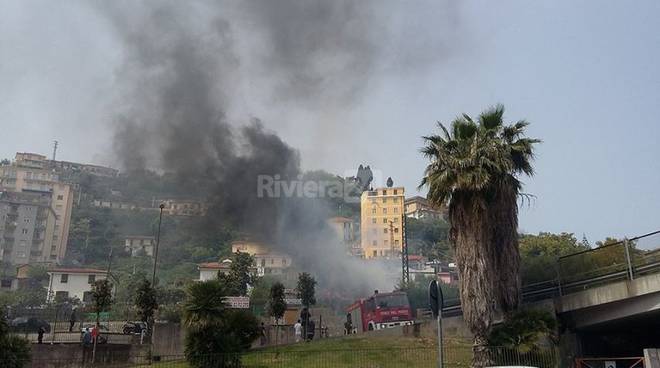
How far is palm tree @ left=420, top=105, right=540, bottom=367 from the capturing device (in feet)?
57.9

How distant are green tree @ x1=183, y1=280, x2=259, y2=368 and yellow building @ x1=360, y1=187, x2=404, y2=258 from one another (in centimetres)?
9981

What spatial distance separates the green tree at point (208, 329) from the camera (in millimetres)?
16172

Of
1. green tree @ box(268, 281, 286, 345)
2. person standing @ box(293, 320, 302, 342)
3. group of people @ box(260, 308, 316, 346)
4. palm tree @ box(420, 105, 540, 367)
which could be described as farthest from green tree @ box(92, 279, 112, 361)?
palm tree @ box(420, 105, 540, 367)

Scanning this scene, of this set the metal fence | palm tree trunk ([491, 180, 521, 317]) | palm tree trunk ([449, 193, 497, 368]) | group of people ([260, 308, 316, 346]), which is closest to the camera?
the metal fence

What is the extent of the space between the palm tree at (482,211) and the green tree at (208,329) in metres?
7.77

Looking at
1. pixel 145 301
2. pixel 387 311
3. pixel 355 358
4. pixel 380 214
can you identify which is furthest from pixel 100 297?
pixel 380 214

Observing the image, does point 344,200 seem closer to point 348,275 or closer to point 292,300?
point 348,275

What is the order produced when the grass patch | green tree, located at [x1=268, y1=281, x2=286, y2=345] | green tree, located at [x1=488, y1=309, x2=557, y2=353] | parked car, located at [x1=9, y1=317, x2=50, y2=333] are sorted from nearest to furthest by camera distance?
green tree, located at [x1=488, y1=309, x2=557, y2=353]
the grass patch
green tree, located at [x1=268, y1=281, x2=286, y2=345]
parked car, located at [x1=9, y1=317, x2=50, y2=333]

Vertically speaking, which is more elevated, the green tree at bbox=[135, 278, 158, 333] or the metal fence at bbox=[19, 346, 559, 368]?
the green tree at bbox=[135, 278, 158, 333]

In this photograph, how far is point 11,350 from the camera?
15148 millimetres

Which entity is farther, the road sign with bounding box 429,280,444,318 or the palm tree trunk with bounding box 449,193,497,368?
the palm tree trunk with bounding box 449,193,497,368

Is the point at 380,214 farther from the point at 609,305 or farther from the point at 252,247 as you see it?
the point at 609,305

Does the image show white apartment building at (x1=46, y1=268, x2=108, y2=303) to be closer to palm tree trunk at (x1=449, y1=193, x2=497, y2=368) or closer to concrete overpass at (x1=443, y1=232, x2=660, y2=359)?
palm tree trunk at (x1=449, y1=193, x2=497, y2=368)

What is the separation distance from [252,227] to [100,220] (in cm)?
6546
